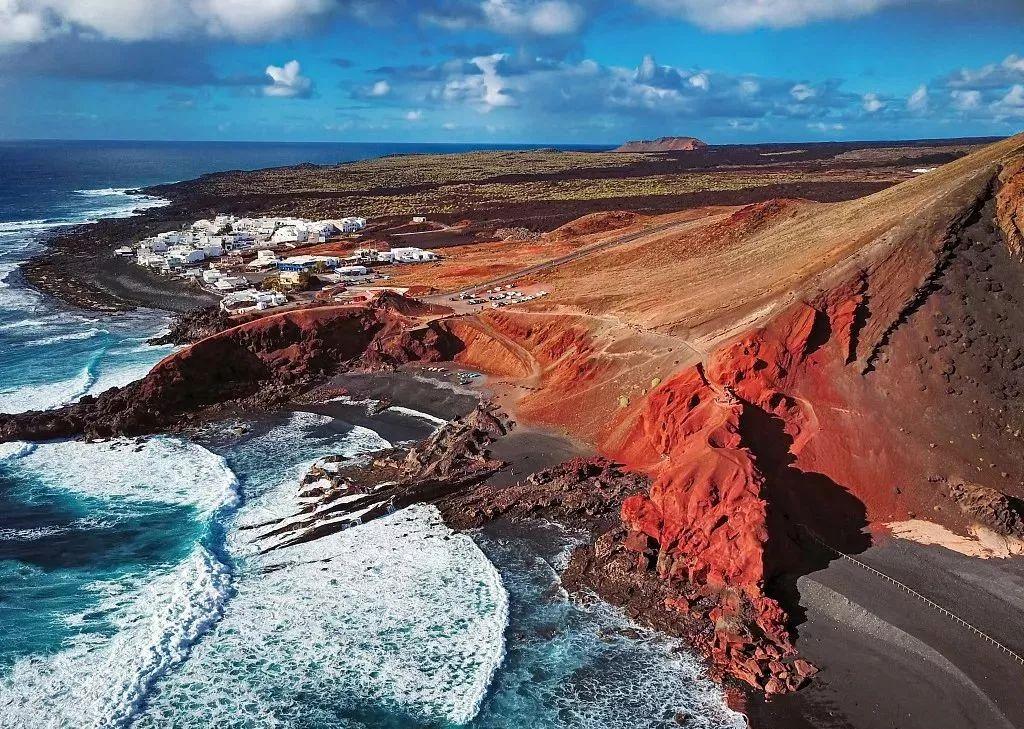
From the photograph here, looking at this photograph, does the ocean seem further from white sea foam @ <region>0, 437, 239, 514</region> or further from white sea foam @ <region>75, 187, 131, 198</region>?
white sea foam @ <region>75, 187, 131, 198</region>

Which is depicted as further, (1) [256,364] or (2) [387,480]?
(1) [256,364]

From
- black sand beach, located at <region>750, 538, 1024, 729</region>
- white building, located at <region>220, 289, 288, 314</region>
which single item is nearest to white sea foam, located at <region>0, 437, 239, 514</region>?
white building, located at <region>220, 289, 288, 314</region>

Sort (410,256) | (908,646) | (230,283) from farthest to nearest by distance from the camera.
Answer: (410,256)
(230,283)
(908,646)

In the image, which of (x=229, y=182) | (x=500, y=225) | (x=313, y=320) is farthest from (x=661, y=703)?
(x=229, y=182)

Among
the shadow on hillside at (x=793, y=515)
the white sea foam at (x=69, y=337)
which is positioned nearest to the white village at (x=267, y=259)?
the white sea foam at (x=69, y=337)

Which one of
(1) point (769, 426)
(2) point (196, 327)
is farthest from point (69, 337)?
(1) point (769, 426)

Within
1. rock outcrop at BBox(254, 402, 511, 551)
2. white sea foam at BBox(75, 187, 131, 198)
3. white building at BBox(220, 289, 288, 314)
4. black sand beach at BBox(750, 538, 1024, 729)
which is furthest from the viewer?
white sea foam at BBox(75, 187, 131, 198)

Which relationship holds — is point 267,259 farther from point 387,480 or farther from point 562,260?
point 387,480
